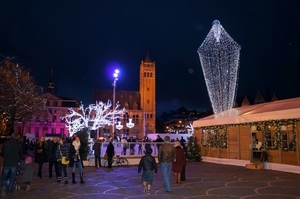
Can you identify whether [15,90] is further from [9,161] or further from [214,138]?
[9,161]

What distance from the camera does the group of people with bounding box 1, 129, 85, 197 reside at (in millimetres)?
8477

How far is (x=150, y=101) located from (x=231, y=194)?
3147 inches

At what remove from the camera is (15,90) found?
2898 centimetres

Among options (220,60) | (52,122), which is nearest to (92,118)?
(52,122)

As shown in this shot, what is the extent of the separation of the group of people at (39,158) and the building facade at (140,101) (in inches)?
2826

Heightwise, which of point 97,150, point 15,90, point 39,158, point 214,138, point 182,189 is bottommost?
point 182,189

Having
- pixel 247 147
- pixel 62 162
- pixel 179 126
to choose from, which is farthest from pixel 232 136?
pixel 179 126

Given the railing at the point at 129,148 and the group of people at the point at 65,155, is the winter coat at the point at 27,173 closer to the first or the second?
the group of people at the point at 65,155

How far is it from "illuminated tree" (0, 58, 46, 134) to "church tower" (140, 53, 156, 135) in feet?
189

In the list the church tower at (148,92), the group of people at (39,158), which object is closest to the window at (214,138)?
the group of people at (39,158)

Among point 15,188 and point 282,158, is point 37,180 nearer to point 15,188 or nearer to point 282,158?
point 15,188

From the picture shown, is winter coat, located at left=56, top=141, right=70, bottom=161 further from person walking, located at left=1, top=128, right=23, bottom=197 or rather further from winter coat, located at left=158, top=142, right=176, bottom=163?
winter coat, located at left=158, top=142, right=176, bottom=163

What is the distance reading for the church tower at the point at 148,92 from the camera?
87.4m

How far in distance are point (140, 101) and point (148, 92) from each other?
3.81 metres
